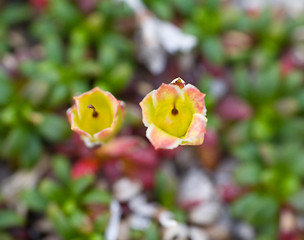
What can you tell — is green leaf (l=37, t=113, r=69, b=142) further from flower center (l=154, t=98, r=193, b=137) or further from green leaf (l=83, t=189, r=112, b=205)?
flower center (l=154, t=98, r=193, b=137)

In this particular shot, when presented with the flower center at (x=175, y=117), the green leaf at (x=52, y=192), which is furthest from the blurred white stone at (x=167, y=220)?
the flower center at (x=175, y=117)

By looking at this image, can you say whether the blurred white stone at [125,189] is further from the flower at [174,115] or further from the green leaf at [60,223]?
the flower at [174,115]

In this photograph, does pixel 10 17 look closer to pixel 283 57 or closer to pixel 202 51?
pixel 202 51

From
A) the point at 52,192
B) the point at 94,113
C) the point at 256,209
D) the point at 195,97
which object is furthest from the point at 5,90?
the point at 256,209

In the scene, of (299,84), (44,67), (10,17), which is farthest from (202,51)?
(10,17)

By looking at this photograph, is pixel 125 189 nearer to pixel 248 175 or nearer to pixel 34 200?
pixel 34 200

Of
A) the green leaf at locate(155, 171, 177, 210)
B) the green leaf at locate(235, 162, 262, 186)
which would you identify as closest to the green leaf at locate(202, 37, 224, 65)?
the green leaf at locate(235, 162, 262, 186)
